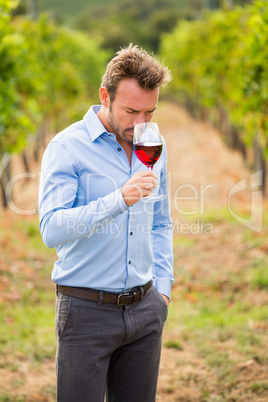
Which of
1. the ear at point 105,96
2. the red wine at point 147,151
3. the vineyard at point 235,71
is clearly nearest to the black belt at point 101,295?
the red wine at point 147,151

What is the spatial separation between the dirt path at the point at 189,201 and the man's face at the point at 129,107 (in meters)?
2.65

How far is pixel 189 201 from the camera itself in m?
14.5

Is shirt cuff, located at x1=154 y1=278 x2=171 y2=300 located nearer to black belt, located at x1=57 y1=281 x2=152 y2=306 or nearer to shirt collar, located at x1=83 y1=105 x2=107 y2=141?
black belt, located at x1=57 y1=281 x2=152 y2=306

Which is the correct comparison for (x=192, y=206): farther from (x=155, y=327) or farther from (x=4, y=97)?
(x=155, y=327)

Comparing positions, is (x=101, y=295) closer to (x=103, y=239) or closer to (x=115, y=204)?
(x=103, y=239)

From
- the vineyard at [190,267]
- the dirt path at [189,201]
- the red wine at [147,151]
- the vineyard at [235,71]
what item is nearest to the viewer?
the red wine at [147,151]

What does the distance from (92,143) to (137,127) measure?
264mm

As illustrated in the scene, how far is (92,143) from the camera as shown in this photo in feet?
8.25

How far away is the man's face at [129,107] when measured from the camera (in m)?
2.41

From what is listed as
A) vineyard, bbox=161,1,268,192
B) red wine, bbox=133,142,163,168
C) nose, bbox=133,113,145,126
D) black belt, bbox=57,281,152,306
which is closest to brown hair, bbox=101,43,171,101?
nose, bbox=133,113,145,126

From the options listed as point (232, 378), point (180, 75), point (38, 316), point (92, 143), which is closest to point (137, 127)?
point (92, 143)

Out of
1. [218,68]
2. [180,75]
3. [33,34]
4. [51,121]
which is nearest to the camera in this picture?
[33,34]

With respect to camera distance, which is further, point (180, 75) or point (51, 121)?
point (180, 75)

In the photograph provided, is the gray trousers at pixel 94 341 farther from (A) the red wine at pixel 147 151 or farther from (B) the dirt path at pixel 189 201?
(B) the dirt path at pixel 189 201
